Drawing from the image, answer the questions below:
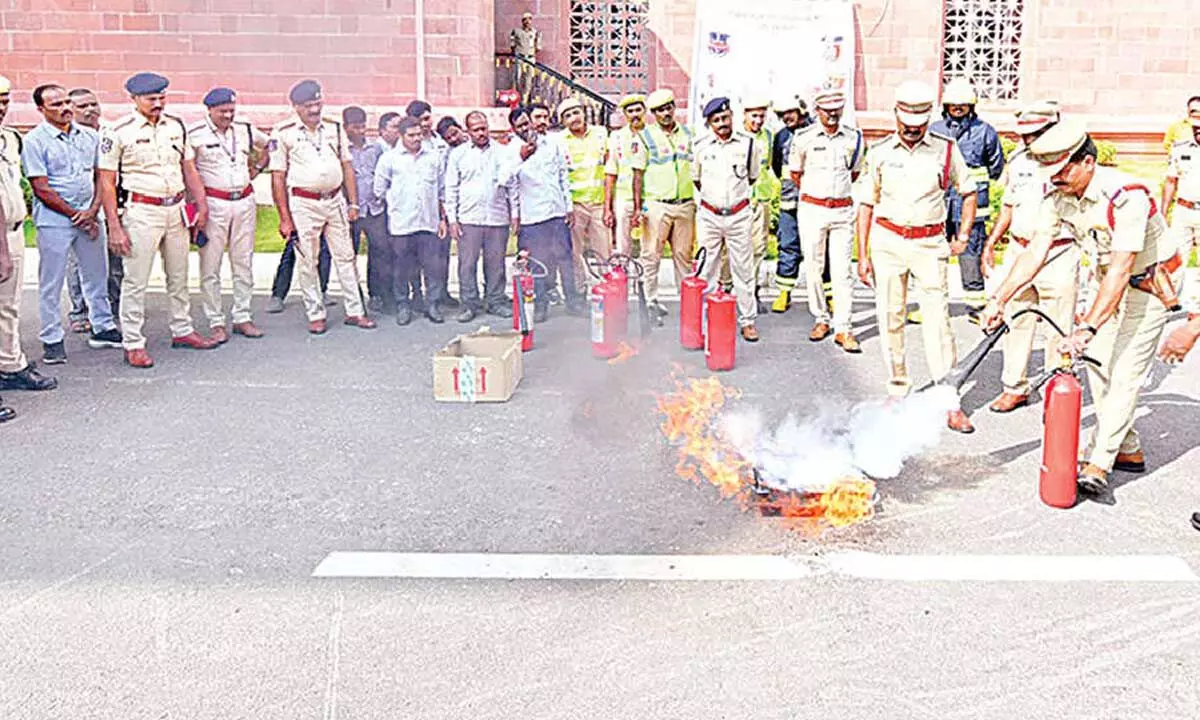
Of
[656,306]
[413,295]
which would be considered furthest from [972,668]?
[413,295]

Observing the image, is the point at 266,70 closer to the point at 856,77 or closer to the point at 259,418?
the point at 856,77

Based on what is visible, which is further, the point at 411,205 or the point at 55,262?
the point at 411,205

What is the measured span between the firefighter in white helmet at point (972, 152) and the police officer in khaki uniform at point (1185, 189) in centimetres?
139

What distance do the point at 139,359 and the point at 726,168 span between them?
4657mm

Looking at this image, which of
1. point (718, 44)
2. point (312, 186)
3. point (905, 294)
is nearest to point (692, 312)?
point (905, 294)

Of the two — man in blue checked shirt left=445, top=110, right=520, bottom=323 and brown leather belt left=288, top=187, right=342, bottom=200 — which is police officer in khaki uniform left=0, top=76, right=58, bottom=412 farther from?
man in blue checked shirt left=445, top=110, right=520, bottom=323

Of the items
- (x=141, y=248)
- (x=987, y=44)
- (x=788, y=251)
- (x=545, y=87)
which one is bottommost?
(x=788, y=251)

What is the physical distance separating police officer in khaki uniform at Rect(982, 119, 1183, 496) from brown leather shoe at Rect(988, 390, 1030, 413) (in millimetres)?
1301

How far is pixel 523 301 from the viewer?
906 centimetres

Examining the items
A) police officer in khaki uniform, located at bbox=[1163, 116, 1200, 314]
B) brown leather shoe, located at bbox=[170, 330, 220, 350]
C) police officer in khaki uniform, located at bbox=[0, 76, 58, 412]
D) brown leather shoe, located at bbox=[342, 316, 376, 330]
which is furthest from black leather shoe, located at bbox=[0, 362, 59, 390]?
police officer in khaki uniform, located at bbox=[1163, 116, 1200, 314]

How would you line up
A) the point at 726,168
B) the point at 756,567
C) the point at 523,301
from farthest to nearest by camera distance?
the point at 726,168
the point at 523,301
the point at 756,567

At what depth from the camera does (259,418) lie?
750 centimetres

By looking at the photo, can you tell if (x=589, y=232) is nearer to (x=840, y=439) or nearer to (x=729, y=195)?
(x=729, y=195)

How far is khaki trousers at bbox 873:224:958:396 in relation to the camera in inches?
289
